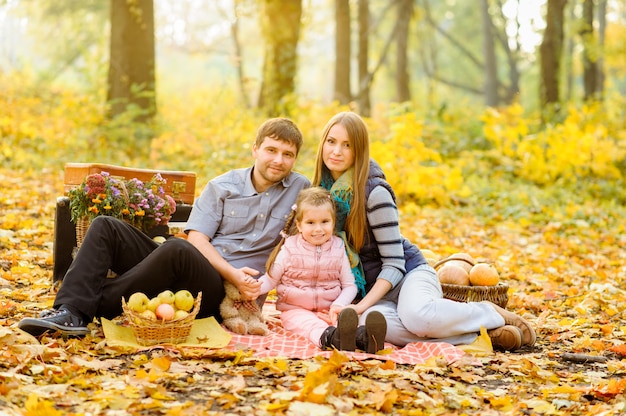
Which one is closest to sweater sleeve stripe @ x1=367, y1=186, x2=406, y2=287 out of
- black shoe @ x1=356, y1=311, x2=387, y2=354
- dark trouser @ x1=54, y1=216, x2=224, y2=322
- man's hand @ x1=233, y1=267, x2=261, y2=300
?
black shoe @ x1=356, y1=311, x2=387, y2=354

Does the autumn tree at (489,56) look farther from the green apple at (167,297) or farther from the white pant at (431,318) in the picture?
the green apple at (167,297)

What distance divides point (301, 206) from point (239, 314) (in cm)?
76

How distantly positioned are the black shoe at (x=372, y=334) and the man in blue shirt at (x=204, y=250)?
0.68 meters

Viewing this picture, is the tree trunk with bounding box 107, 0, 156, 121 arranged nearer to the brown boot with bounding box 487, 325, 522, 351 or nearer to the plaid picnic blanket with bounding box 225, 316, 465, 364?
the plaid picnic blanket with bounding box 225, 316, 465, 364

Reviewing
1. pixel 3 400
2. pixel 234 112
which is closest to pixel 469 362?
pixel 3 400

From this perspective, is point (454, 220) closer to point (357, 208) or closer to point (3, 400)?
point (357, 208)

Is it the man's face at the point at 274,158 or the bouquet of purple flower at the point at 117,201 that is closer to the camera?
the man's face at the point at 274,158

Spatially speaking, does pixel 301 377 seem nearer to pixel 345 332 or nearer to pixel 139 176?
pixel 345 332

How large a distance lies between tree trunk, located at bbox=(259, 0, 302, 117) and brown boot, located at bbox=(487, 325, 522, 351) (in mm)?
9276

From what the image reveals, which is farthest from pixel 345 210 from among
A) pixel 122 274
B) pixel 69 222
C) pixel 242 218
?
pixel 69 222

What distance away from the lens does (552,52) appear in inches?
584

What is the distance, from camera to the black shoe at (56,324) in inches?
148

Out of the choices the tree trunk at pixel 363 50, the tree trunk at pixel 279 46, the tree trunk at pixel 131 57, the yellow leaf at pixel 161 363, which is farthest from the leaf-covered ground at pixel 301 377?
the tree trunk at pixel 363 50

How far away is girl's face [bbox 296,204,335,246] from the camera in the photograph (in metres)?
4.36
